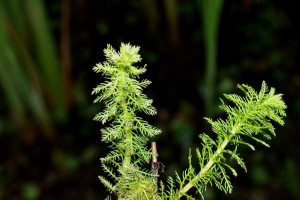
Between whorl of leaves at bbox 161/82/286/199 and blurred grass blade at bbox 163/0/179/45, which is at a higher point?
blurred grass blade at bbox 163/0/179/45

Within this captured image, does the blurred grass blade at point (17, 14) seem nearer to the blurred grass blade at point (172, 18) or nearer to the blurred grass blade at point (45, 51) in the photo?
the blurred grass blade at point (45, 51)

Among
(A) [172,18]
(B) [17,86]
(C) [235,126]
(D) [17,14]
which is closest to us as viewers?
(C) [235,126]

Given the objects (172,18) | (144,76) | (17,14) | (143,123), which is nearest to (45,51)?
(17,14)

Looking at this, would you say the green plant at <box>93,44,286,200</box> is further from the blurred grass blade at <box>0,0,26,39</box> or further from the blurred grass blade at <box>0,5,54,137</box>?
the blurred grass blade at <box>0,0,26,39</box>

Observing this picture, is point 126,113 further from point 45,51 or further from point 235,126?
point 45,51

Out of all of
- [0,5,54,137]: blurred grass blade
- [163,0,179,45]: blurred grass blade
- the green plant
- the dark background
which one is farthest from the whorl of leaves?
[163,0,179,45]: blurred grass blade

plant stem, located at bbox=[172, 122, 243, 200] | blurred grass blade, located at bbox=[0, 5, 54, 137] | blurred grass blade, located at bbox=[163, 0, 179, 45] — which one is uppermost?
blurred grass blade, located at bbox=[163, 0, 179, 45]

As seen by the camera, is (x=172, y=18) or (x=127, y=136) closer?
(x=127, y=136)

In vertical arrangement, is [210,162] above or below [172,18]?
below

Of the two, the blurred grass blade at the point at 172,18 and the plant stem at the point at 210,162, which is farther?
the blurred grass blade at the point at 172,18

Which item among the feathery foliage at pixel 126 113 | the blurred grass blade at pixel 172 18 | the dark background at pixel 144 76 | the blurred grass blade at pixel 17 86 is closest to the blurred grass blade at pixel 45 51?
the dark background at pixel 144 76
